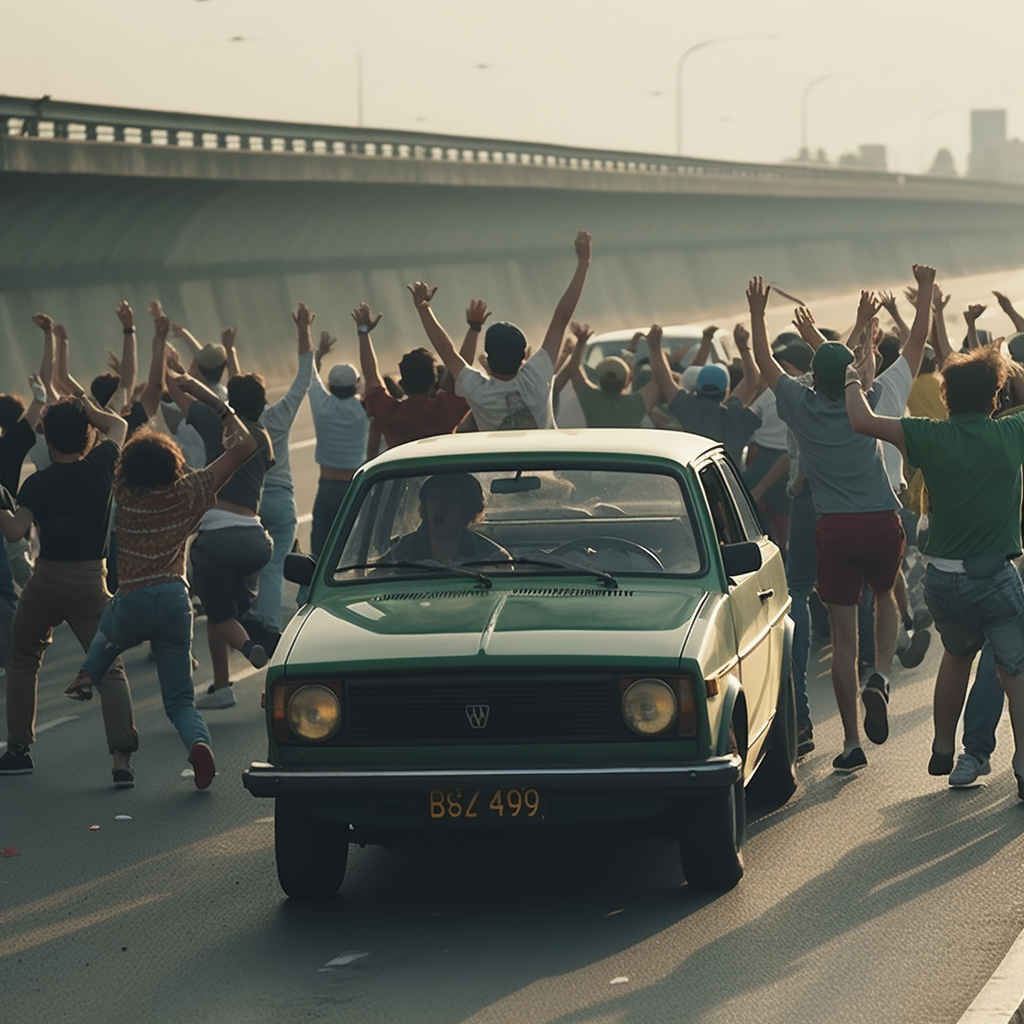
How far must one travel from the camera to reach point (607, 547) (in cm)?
866

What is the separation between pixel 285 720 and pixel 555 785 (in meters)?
0.98

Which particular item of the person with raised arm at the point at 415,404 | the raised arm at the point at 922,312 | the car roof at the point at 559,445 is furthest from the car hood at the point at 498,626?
the person with raised arm at the point at 415,404

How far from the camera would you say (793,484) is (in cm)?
1207

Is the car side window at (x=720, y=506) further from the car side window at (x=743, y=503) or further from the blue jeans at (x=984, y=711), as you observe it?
the blue jeans at (x=984, y=711)

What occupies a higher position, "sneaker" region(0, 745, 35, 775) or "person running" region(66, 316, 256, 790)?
"person running" region(66, 316, 256, 790)

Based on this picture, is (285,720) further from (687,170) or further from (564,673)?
(687,170)

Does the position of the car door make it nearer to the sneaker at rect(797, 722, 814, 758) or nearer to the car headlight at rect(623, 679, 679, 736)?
the car headlight at rect(623, 679, 679, 736)

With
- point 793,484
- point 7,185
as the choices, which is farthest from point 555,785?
point 7,185

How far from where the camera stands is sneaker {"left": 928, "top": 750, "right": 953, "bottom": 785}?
32.2 ft

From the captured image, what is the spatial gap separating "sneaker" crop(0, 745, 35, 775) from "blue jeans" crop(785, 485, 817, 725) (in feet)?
12.1

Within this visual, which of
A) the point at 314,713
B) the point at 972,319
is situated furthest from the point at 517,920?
the point at 972,319

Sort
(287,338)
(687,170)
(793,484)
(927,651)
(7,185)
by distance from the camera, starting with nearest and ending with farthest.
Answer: (793,484), (927,651), (7,185), (287,338), (687,170)

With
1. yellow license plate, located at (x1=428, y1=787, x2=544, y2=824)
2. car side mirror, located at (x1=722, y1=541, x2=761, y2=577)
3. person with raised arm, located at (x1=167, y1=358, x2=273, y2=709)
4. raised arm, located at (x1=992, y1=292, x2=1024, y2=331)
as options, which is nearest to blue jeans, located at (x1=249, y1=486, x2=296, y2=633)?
person with raised arm, located at (x1=167, y1=358, x2=273, y2=709)

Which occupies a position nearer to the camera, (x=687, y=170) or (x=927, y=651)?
(x=927, y=651)
